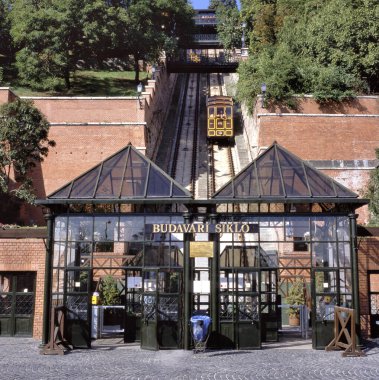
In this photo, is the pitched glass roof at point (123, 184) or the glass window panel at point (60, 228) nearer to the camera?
the pitched glass roof at point (123, 184)

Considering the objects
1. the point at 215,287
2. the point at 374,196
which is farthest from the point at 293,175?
the point at 374,196

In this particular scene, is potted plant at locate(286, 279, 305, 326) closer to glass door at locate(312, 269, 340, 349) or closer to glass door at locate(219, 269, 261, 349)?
glass door at locate(312, 269, 340, 349)

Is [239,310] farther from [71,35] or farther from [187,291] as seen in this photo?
[71,35]

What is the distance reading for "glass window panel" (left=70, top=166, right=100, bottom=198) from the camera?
49.7 ft

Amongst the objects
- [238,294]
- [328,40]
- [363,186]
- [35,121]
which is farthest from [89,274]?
[328,40]

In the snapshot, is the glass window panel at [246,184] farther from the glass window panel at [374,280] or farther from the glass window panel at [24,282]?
the glass window panel at [24,282]

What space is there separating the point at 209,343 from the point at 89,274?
3.73 meters

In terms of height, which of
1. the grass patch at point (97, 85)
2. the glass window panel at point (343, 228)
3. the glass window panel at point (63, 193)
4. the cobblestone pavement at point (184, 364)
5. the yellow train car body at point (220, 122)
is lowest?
the cobblestone pavement at point (184, 364)

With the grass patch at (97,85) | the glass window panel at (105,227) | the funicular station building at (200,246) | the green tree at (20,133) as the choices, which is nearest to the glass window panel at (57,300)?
the funicular station building at (200,246)

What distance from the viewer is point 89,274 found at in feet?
48.7

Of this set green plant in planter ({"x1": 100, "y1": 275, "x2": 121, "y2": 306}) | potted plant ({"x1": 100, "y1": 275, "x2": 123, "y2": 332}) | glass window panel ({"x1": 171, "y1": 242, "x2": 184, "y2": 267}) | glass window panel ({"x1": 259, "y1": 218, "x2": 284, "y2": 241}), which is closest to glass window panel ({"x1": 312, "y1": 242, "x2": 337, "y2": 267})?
glass window panel ({"x1": 259, "y1": 218, "x2": 284, "y2": 241})

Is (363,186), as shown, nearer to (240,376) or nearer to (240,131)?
(240,131)

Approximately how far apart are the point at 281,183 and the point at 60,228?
20.7 ft

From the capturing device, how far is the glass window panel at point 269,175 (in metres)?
15.0
